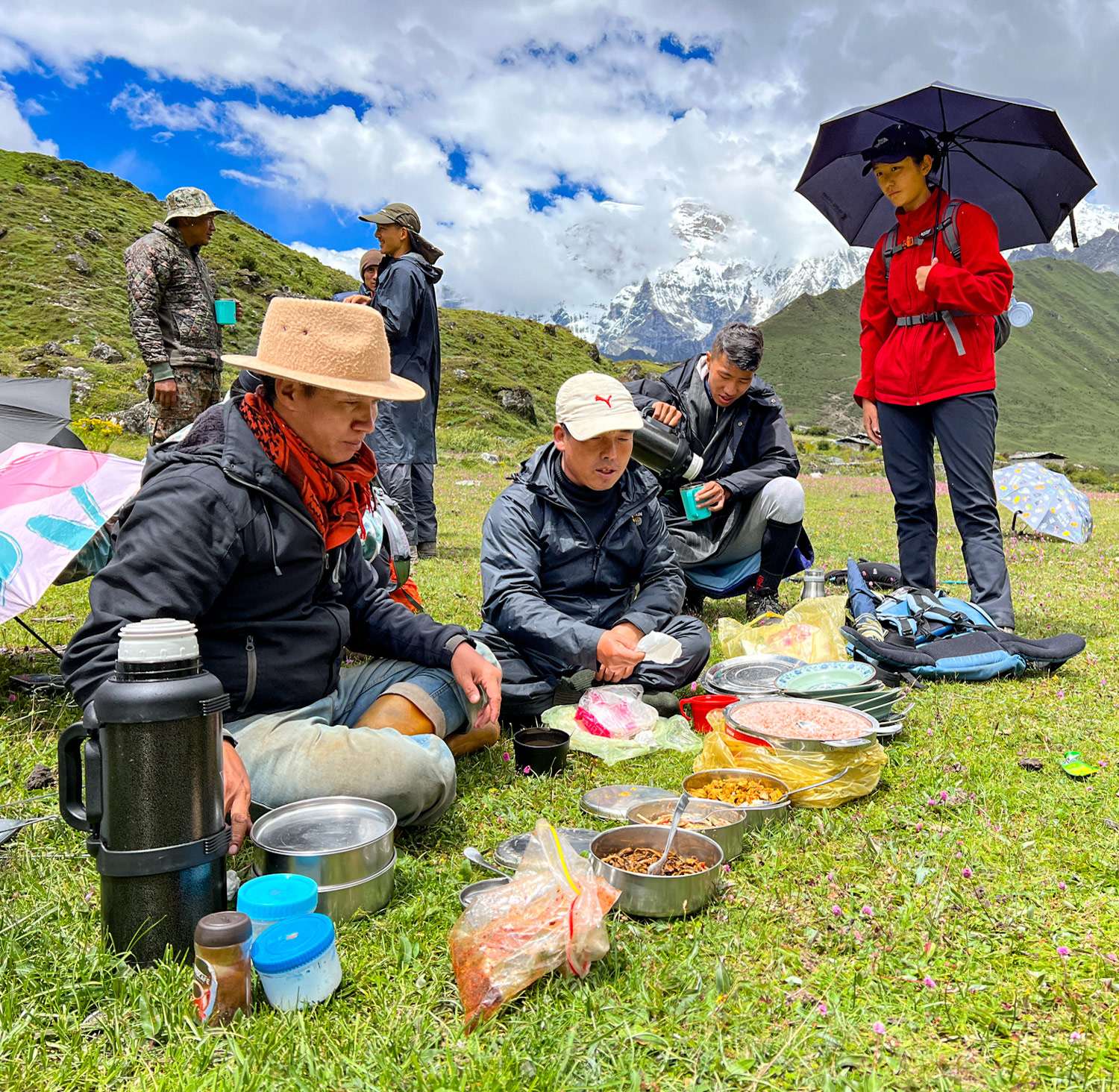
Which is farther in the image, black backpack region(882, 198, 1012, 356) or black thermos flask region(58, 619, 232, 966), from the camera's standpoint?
black backpack region(882, 198, 1012, 356)

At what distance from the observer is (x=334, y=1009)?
7.07 feet

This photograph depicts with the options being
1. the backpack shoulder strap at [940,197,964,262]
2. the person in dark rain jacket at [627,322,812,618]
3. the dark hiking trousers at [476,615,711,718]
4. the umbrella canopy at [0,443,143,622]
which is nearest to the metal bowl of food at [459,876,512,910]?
the dark hiking trousers at [476,615,711,718]

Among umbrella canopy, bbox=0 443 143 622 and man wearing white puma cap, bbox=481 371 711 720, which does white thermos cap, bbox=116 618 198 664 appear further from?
man wearing white puma cap, bbox=481 371 711 720

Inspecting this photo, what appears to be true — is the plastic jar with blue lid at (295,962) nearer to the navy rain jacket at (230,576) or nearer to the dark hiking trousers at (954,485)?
the navy rain jacket at (230,576)

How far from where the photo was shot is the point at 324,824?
9.22ft

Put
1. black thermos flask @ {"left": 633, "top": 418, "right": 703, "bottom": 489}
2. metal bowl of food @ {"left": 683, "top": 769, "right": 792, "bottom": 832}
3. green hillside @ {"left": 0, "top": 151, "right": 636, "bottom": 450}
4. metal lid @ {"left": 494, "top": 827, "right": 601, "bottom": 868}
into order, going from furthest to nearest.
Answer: green hillside @ {"left": 0, "top": 151, "right": 636, "bottom": 450}, black thermos flask @ {"left": 633, "top": 418, "right": 703, "bottom": 489}, metal bowl of food @ {"left": 683, "top": 769, "right": 792, "bottom": 832}, metal lid @ {"left": 494, "top": 827, "right": 601, "bottom": 868}

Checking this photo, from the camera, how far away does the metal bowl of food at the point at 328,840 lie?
8.27 ft

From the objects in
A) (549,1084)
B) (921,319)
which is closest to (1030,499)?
(921,319)

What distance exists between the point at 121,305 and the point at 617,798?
53.5m

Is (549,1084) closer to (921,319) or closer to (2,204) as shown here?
(921,319)

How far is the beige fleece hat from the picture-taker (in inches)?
115

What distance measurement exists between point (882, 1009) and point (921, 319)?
5212 mm

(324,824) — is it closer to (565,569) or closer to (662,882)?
(662,882)

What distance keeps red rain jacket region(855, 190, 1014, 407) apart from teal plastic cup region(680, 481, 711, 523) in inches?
64.0
